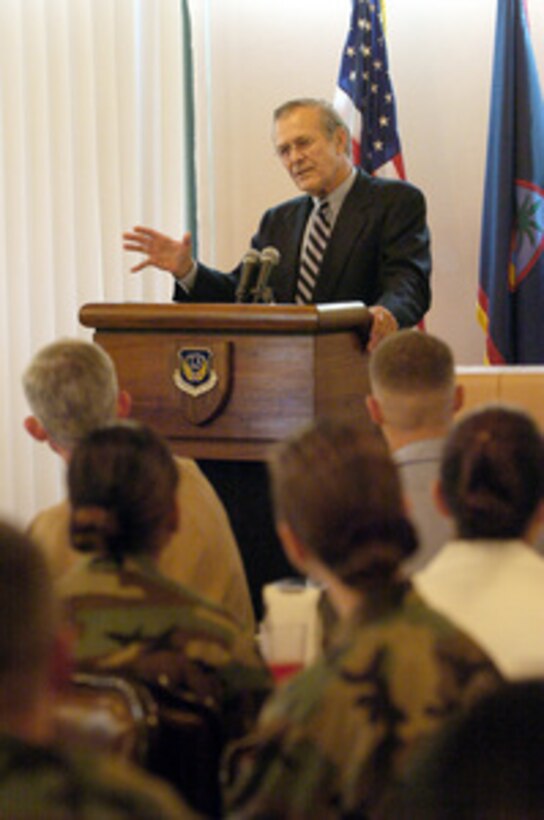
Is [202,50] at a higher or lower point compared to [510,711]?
higher

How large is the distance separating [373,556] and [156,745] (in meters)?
0.41

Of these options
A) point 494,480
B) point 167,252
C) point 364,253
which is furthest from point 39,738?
point 364,253

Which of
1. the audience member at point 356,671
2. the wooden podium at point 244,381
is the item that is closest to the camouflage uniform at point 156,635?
the audience member at point 356,671

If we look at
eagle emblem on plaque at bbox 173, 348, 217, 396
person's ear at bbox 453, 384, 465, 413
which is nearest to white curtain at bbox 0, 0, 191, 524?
eagle emblem on plaque at bbox 173, 348, 217, 396

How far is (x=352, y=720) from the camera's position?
57.6 inches

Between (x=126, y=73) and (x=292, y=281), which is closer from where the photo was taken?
(x=292, y=281)

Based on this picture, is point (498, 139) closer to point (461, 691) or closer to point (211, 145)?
point (211, 145)

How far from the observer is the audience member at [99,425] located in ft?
8.05

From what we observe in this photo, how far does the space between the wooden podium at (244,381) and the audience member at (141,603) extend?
1644mm

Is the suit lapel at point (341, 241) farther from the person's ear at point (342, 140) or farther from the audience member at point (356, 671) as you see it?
the audience member at point (356, 671)

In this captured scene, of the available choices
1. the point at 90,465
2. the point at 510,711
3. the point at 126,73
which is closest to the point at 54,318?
the point at 126,73

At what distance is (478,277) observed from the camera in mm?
6453

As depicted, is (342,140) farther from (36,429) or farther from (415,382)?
(36,429)

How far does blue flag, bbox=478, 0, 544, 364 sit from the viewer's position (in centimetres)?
605
